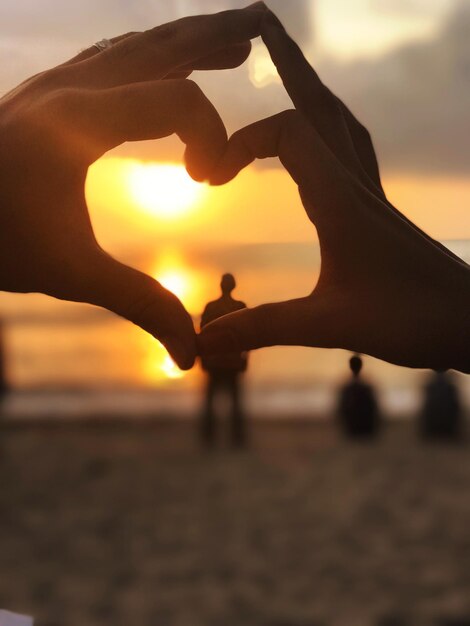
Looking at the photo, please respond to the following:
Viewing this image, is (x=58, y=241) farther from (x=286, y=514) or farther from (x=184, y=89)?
(x=286, y=514)

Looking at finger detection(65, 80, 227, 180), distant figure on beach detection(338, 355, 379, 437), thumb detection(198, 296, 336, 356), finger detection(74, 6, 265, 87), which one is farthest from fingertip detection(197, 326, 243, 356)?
distant figure on beach detection(338, 355, 379, 437)

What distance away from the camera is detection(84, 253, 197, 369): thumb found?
90 centimetres

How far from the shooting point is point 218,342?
0.91 m

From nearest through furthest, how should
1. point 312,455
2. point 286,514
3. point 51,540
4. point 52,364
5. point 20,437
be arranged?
point 51,540
point 286,514
point 312,455
point 20,437
point 52,364

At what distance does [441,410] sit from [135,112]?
681 cm

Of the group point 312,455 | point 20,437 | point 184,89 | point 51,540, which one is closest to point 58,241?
point 184,89

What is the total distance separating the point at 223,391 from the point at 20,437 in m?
2.00

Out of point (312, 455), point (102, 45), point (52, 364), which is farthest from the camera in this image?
point (52, 364)

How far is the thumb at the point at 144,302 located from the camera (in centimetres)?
90

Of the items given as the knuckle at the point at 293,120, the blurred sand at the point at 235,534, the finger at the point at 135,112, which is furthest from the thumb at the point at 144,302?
the blurred sand at the point at 235,534

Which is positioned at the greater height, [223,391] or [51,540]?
[223,391]

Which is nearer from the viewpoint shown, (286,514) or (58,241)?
(58,241)

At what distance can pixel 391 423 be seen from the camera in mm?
7285

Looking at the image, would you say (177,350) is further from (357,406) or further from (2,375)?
(2,375)
